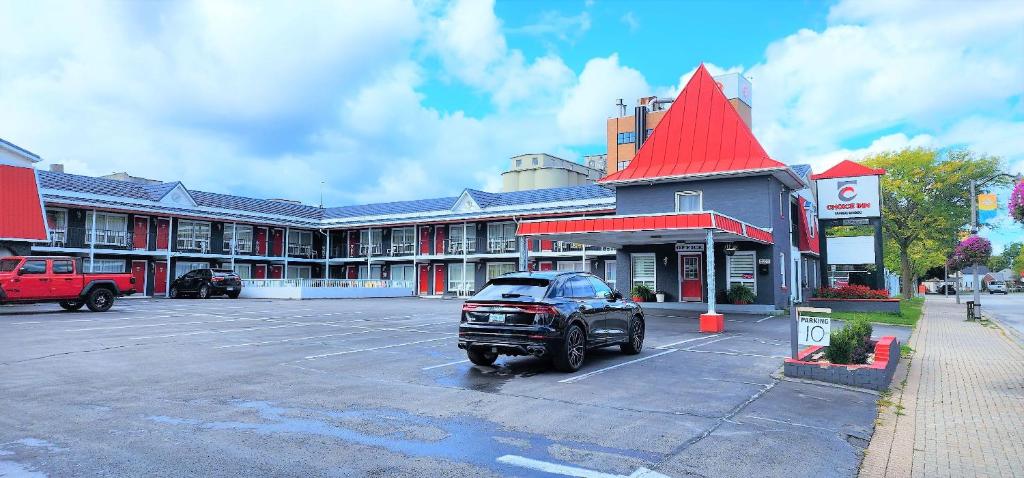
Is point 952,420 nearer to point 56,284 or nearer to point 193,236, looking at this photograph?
point 56,284

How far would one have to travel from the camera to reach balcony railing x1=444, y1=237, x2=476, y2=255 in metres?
44.1

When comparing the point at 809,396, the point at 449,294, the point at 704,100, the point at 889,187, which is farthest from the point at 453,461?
the point at 889,187

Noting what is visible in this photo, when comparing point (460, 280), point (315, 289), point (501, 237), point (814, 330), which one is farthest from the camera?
point (460, 280)

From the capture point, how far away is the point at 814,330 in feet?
31.0

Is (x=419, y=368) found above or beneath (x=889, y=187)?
beneath

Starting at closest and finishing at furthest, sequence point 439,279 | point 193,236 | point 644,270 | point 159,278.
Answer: point 644,270 < point 159,278 < point 193,236 < point 439,279

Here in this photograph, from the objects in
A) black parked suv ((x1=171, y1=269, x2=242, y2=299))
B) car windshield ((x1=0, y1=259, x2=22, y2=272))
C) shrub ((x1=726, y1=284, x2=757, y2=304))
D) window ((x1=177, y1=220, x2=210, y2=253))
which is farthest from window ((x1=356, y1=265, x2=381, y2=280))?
shrub ((x1=726, y1=284, x2=757, y2=304))

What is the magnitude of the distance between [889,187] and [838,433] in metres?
48.7

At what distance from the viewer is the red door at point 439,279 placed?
4581cm

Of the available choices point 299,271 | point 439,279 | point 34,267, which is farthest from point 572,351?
point 299,271

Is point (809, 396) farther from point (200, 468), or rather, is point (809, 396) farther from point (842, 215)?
point (842, 215)

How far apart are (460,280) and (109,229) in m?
22.1

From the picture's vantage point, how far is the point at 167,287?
3912 cm

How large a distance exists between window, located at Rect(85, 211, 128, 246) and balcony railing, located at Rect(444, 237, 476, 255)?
20.1 metres
